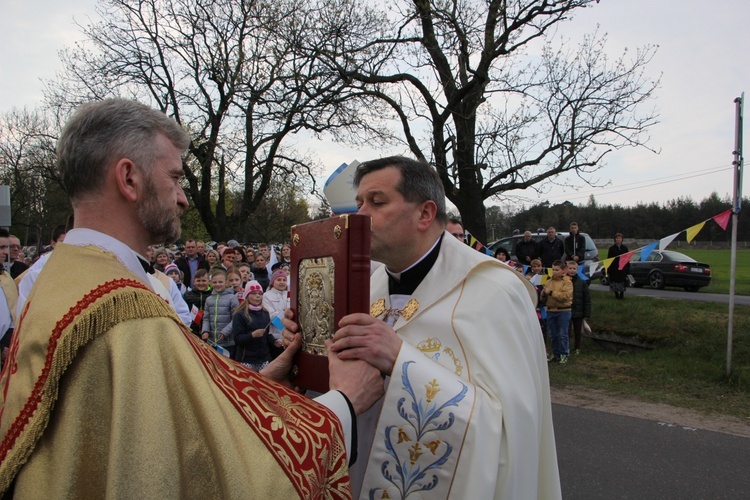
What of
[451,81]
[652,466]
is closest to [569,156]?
[451,81]

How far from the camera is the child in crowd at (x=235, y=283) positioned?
710 cm

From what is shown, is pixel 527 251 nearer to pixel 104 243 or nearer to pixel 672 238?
pixel 672 238

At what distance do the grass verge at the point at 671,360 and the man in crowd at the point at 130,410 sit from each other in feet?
21.0

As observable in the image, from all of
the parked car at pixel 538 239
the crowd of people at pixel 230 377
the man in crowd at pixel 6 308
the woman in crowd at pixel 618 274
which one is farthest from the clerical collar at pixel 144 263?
the woman in crowd at pixel 618 274

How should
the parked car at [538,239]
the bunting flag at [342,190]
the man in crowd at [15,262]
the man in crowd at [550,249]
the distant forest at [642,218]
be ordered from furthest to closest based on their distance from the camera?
the distant forest at [642,218]
the parked car at [538,239]
the man in crowd at [550,249]
the man in crowd at [15,262]
the bunting flag at [342,190]

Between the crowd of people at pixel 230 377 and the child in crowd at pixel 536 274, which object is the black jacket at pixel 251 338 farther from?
the child in crowd at pixel 536 274

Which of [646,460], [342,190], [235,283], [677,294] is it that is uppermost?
[342,190]

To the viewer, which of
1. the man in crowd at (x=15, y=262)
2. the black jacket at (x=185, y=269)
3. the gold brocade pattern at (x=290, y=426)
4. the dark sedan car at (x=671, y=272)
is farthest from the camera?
the dark sedan car at (x=671, y=272)

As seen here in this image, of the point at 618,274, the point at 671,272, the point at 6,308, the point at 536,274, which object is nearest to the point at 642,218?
the point at 671,272

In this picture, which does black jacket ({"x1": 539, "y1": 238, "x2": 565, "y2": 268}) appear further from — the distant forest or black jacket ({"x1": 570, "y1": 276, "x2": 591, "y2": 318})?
the distant forest

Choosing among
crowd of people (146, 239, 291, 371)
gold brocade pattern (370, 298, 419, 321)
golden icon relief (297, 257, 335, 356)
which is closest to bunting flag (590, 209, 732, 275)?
crowd of people (146, 239, 291, 371)

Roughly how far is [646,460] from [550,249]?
8081mm

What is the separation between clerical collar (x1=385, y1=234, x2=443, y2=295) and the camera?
230 cm

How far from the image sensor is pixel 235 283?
7141mm
